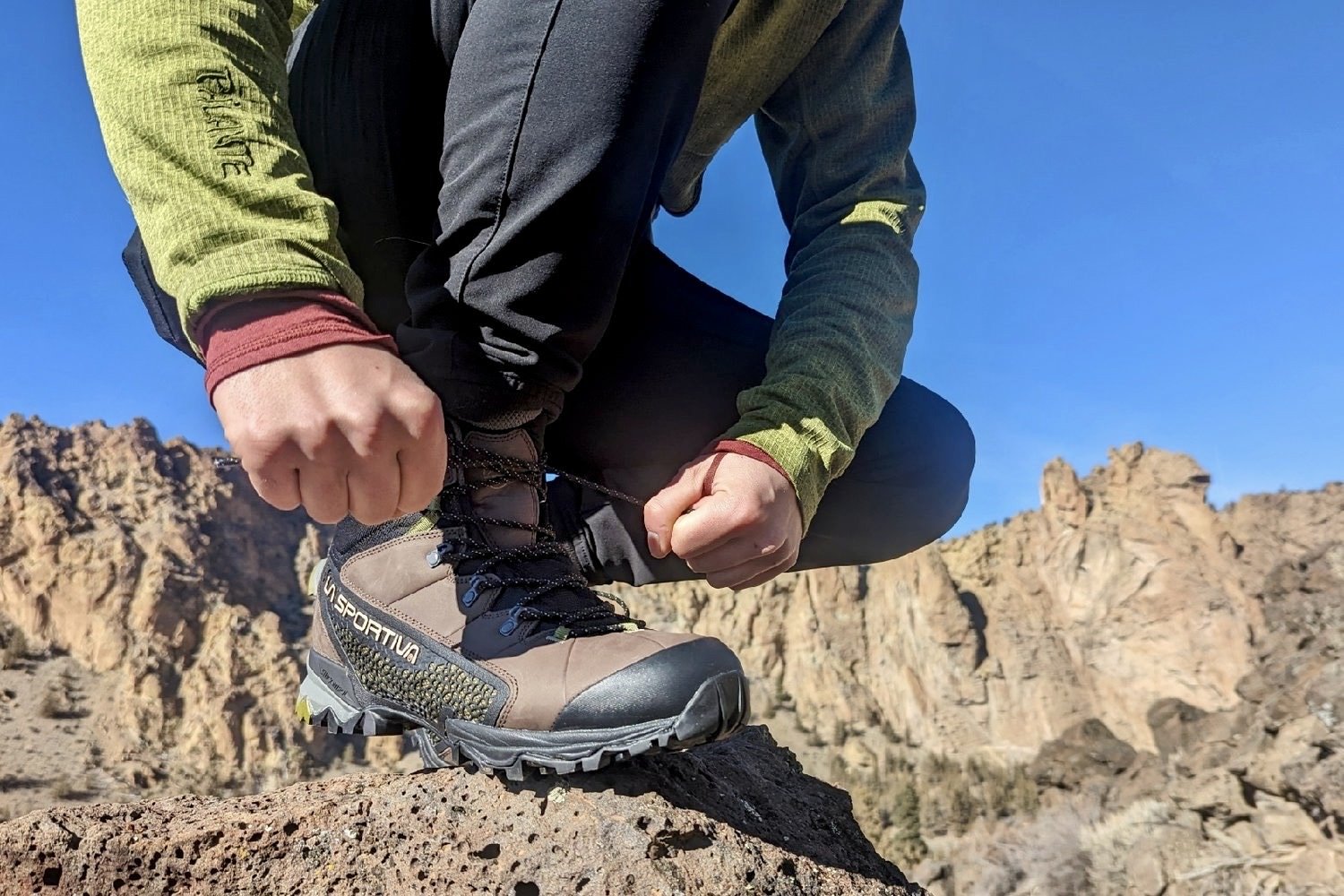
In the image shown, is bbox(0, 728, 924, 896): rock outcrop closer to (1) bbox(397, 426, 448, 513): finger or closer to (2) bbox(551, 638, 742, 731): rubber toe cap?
(2) bbox(551, 638, 742, 731): rubber toe cap

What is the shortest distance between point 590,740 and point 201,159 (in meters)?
0.70

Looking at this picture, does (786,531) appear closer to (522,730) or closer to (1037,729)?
(522,730)

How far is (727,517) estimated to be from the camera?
1079 mm

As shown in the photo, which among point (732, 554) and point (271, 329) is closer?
point (271, 329)

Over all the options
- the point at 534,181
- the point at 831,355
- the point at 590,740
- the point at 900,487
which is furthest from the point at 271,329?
the point at 900,487

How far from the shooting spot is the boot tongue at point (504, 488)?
3.66 ft

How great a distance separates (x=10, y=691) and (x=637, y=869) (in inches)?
521

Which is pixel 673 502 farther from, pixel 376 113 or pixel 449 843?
pixel 376 113

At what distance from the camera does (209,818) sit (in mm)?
1195

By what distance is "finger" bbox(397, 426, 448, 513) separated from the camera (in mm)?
816

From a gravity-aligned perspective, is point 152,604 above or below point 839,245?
above

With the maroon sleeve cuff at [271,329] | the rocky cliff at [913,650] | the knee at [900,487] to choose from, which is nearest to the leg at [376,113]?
the maroon sleeve cuff at [271,329]

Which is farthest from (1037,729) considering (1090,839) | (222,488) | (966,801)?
(222,488)
